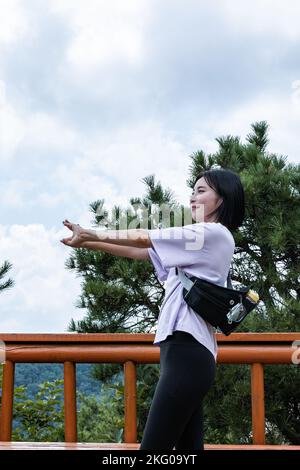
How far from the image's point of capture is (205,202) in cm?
137

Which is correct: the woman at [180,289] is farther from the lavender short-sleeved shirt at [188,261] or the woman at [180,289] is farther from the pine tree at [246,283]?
the pine tree at [246,283]

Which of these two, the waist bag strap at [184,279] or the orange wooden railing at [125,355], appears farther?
the orange wooden railing at [125,355]

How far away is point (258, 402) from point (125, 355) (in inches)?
17.6

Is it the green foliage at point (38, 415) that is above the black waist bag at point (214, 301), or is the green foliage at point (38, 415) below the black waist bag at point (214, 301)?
above

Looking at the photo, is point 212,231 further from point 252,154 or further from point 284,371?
point 252,154

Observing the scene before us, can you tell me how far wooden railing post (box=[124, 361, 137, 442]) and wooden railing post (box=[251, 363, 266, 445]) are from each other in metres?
0.38

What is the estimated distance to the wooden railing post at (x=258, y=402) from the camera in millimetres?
2238

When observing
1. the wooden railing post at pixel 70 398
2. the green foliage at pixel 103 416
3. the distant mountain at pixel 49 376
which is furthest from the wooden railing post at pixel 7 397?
the green foliage at pixel 103 416

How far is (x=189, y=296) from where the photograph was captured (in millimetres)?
1256

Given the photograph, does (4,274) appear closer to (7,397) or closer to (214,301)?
(7,397)

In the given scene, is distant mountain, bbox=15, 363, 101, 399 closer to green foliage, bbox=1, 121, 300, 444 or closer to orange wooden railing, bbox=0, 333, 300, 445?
green foliage, bbox=1, 121, 300, 444

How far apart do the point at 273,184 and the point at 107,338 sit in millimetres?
2737

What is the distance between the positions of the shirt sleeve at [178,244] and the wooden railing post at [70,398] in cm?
118

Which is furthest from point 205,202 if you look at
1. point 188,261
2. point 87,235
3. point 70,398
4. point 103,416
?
point 103,416
